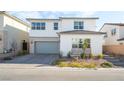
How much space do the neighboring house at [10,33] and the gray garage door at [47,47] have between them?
3664 millimetres

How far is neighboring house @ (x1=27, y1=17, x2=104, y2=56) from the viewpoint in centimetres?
2586

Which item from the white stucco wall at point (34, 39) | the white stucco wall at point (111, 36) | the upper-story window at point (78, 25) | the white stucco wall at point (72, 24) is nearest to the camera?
the upper-story window at point (78, 25)

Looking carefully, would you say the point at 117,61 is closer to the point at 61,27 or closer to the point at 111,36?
the point at 61,27

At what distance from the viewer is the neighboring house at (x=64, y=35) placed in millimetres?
25859

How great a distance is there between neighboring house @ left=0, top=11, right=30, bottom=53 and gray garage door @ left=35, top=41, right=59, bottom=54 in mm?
3664

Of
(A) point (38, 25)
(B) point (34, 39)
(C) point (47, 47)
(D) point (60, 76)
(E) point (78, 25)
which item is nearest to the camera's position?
(D) point (60, 76)

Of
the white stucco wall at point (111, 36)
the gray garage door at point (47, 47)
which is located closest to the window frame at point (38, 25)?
the gray garage door at point (47, 47)

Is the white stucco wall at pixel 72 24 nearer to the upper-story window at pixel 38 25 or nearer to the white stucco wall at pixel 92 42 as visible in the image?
the upper-story window at pixel 38 25

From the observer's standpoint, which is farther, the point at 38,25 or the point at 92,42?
the point at 38,25

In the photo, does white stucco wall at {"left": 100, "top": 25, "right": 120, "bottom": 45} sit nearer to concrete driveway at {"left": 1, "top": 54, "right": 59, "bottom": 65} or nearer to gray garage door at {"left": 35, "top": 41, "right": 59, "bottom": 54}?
gray garage door at {"left": 35, "top": 41, "right": 59, "bottom": 54}

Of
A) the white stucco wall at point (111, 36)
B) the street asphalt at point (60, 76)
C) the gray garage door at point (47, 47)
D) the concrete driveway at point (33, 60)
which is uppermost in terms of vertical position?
the white stucco wall at point (111, 36)

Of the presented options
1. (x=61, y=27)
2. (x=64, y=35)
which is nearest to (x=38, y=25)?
(x=61, y=27)

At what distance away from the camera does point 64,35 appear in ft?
85.0

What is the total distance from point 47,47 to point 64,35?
8278mm
